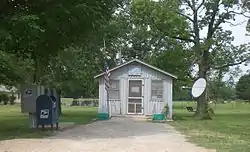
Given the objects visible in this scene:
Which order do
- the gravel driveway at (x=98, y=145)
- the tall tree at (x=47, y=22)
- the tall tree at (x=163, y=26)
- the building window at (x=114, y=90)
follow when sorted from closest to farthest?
1. the gravel driveway at (x=98, y=145)
2. the tall tree at (x=47, y=22)
3. the building window at (x=114, y=90)
4. the tall tree at (x=163, y=26)

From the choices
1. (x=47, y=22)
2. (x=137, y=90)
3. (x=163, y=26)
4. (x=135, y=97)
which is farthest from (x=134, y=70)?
(x=47, y=22)

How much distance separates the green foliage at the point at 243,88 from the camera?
106 metres

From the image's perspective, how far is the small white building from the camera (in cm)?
2947

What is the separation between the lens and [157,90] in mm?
29641

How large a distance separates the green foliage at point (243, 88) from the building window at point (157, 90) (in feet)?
253

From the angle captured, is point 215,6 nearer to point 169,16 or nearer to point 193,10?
point 193,10

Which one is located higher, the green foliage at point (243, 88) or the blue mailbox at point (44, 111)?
the green foliage at point (243, 88)

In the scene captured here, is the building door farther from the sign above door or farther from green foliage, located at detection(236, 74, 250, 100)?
green foliage, located at detection(236, 74, 250, 100)

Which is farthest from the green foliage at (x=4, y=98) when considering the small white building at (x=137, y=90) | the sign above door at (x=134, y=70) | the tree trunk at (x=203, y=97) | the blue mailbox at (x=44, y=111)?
the blue mailbox at (x=44, y=111)

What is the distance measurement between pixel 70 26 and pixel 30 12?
5.85 feet

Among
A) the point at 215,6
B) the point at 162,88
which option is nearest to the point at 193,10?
the point at 215,6

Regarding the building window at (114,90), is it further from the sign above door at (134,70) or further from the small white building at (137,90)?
the sign above door at (134,70)

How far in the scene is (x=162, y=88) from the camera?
29.6m

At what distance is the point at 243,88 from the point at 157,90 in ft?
283
